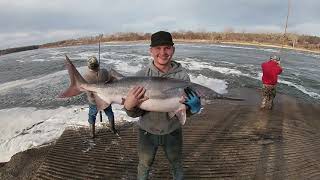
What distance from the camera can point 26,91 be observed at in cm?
1620

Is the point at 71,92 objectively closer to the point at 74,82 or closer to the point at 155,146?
the point at 74,82

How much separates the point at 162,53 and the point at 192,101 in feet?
2.17

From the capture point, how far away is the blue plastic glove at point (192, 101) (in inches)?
164

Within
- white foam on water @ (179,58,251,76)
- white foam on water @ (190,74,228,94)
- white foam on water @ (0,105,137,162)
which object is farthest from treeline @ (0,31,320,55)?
white foam on water @ (0,105,137,162)

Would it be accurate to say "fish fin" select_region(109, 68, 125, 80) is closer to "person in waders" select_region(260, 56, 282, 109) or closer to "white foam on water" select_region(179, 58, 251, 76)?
"person in waders" select_region(260, 56, 282, 109)

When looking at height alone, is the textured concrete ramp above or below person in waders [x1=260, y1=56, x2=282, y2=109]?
below

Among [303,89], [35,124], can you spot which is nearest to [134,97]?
[35,124]

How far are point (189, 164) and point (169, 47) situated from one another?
328 centimetres

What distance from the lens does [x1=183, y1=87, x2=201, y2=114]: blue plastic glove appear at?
13.7 ft

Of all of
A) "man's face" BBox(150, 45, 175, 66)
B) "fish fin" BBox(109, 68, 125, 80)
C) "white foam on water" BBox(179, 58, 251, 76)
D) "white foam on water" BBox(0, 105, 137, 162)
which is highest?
"man's face" BBox(150, 45, 175, 66)

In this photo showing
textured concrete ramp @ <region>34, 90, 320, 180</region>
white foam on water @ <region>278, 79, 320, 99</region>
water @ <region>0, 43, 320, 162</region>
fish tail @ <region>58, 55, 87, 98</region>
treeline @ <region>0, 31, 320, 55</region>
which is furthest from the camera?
treeline @ <region>0, 31, 320, 55</region>

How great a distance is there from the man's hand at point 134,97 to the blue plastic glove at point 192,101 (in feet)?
1.55

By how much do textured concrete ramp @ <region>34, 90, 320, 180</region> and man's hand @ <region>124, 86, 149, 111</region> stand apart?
2.67 m

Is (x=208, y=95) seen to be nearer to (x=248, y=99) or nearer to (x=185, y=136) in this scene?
(x=185, y=136)
